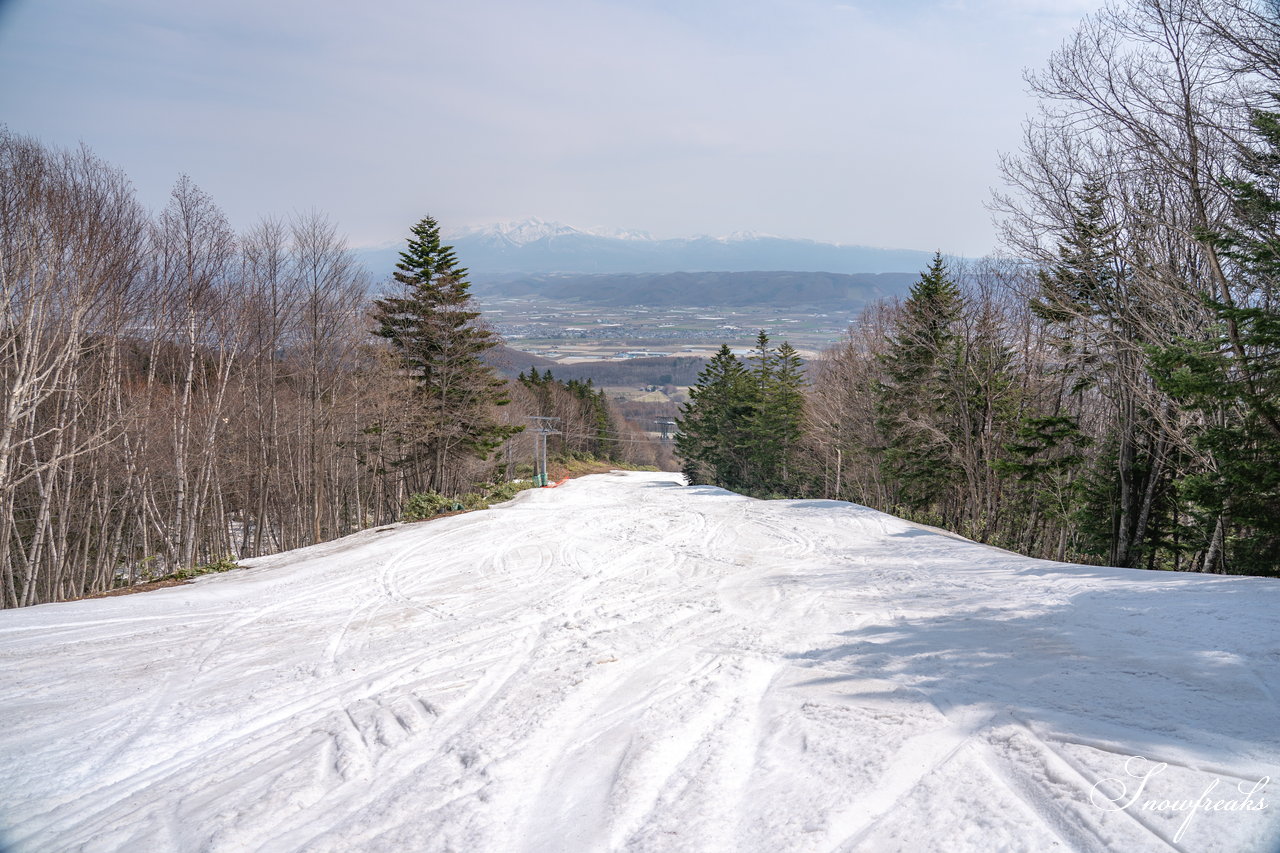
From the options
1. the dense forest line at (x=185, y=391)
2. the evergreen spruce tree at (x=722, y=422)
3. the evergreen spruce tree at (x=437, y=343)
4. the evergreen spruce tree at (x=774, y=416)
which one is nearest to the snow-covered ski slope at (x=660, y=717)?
the dense forest line at (x=185, y=391)

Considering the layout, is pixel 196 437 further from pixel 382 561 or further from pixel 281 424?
pixel 382 561

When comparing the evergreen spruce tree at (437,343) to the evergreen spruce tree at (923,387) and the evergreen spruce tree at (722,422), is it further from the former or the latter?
the evergreen spruce tree at (722,422)

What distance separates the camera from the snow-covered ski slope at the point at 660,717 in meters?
3.27

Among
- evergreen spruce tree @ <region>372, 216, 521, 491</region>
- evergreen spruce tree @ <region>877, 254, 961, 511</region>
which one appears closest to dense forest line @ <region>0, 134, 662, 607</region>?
evergreen spruce tree @ <region>372, 216, 521, 491</region>

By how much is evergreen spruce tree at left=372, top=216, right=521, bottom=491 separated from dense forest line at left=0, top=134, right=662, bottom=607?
0.09m

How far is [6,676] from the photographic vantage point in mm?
5641

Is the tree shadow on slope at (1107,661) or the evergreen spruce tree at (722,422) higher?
the tree shadow on slope at (1107,661)

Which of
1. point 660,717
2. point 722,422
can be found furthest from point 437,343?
point 722,422

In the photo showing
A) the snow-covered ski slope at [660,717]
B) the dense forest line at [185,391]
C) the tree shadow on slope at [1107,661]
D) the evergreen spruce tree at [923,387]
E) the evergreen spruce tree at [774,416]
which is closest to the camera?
the snow-covered ski slope at [660,717]

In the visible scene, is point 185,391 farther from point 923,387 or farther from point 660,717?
point 923,387

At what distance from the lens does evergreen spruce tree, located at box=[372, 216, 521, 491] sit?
78.9ft

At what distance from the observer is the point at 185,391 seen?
16.2 meters

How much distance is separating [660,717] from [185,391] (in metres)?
16.6

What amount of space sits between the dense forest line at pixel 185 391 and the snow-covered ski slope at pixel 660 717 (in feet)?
19.3
